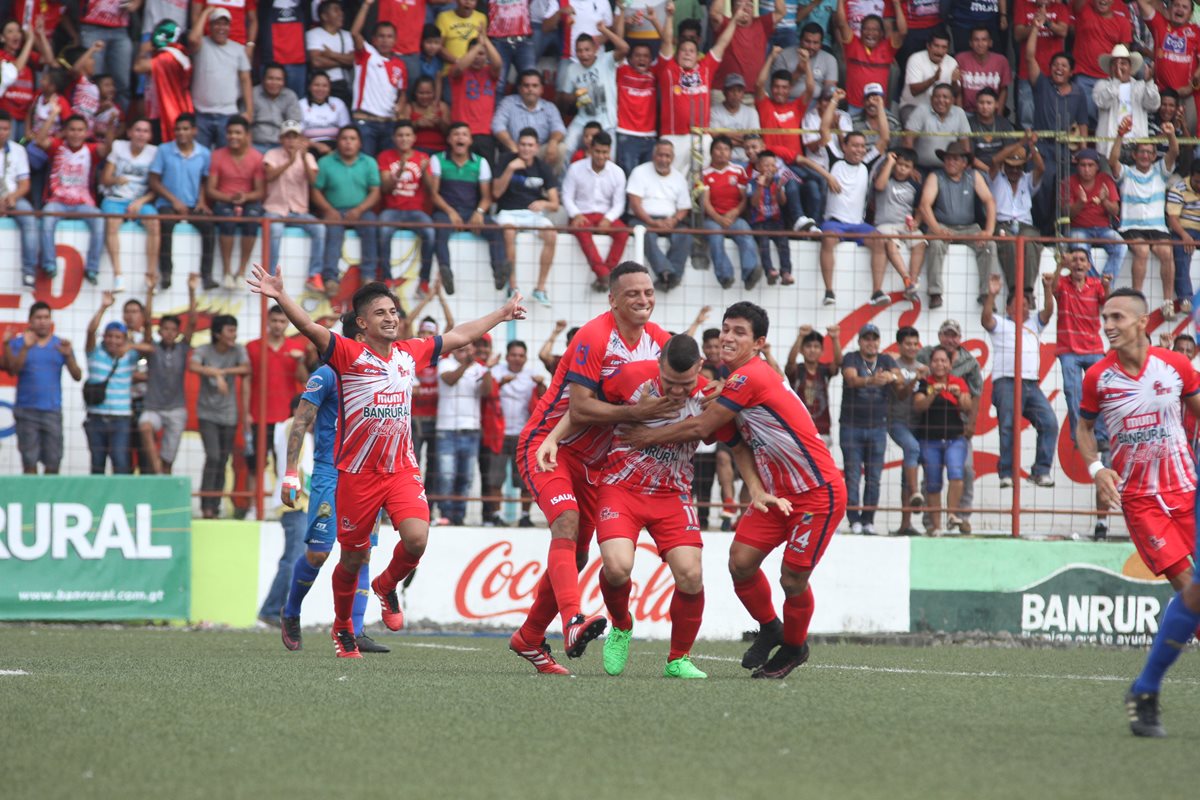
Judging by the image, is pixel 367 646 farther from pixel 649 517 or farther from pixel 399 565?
pixel 649 517

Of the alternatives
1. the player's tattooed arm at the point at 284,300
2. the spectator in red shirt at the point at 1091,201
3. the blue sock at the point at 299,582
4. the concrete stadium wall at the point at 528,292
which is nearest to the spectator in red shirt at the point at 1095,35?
the spectator in red shirt at the point at 1091,201

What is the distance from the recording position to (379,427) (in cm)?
950

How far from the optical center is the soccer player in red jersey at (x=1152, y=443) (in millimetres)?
9281

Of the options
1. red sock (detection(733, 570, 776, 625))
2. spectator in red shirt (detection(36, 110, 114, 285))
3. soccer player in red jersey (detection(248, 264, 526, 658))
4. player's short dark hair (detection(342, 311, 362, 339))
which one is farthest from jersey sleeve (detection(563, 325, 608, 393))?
spectator in red shirt (detection(36, 110, 114, 285))

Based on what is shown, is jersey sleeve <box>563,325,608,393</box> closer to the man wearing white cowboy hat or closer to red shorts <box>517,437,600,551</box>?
red shorts <box>517,437,600,551</box>

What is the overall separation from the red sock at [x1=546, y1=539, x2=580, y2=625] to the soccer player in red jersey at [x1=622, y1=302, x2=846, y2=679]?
71 centimetres

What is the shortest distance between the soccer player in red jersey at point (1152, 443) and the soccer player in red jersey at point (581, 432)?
2.88 m

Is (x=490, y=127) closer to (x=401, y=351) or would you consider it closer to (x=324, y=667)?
(x=401, y=351)

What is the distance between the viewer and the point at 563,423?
8562 mm

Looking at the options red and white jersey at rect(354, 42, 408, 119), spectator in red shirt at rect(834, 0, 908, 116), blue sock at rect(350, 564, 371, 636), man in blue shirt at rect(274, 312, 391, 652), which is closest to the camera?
man in blue shirt at rect(274, 312, 391, 652)

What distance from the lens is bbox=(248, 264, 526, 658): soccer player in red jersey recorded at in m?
9.40

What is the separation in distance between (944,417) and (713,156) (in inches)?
173

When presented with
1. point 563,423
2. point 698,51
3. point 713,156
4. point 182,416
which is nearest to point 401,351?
point 563,423

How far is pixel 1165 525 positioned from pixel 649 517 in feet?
10.8
